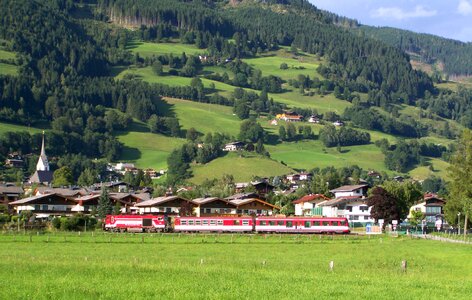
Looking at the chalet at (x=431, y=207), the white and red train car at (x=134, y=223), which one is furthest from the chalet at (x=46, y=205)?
the chalet at (x=431, y=207)

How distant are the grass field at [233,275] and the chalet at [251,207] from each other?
64.8 m

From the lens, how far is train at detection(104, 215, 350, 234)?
89.9m

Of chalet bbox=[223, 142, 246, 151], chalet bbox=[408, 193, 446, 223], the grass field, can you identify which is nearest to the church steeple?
chalet bbox=[223, 142, 246, 151]

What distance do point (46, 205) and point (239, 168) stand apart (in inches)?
2889

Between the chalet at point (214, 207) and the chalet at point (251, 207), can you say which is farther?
the chalet at point (251, 207)

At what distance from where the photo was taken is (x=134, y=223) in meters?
92.1

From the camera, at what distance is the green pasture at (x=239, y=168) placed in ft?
577

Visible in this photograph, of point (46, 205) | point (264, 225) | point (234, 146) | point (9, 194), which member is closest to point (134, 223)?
point (264, 225)

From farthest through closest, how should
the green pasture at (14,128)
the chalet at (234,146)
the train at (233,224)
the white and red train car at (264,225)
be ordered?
the chalet at (234,146)
the green pasture at (14,128)
the train at (233,224)
the white and red train car at (264,225)

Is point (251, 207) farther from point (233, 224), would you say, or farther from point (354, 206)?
point (233, 224)

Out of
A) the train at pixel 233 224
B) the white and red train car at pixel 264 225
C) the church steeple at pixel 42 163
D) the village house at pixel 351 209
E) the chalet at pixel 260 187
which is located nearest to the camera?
the white and red train car at pixel 264 225

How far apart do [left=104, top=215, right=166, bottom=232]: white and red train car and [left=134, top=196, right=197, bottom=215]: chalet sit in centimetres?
1665

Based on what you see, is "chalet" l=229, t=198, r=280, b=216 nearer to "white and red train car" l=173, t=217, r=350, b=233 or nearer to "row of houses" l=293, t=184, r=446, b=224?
"row of houses" l=293, t=184, r=446, b=224

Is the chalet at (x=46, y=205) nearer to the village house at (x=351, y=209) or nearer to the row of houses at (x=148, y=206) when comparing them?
the row of houses at (x=148, y=206)
